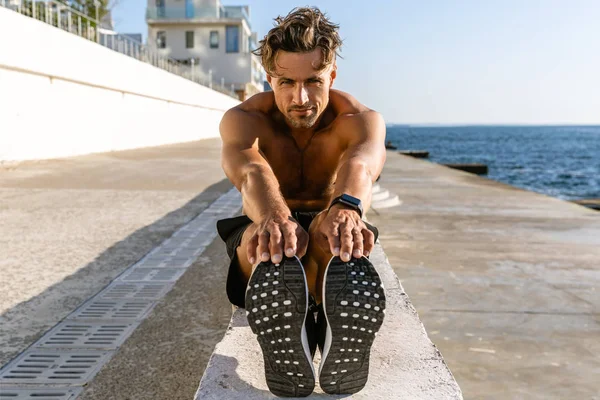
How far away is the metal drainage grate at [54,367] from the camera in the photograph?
8.41ft

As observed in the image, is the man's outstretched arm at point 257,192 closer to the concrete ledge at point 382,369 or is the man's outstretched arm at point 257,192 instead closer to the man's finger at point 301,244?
the man's finger at point 301,244

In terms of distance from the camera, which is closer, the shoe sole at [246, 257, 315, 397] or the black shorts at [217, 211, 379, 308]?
the shoe sole at [246, 257, 315, 397]

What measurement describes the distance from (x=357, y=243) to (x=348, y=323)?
288 mm

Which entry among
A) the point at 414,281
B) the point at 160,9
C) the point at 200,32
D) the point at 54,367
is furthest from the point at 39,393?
the point at 160,9

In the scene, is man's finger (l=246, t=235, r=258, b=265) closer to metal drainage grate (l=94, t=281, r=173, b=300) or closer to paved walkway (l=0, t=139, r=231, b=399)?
paved walkway (l=0, t=139, r=231, b=399)

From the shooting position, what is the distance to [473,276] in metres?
4.88

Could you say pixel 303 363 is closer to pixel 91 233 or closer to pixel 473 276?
pixel 473 276

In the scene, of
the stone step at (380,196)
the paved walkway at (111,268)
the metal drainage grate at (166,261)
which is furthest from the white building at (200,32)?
the metal drainage grate at (166,261)

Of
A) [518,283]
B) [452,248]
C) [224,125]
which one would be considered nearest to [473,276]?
[518,283]

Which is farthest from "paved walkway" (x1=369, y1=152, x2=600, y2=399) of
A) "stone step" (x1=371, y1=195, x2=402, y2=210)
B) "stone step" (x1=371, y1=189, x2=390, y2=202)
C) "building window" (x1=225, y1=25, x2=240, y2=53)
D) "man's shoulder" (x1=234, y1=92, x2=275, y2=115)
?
"building window" (x1=225, y1=25, x2=240, y2=53)

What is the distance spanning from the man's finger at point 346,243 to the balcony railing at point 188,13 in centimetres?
5180

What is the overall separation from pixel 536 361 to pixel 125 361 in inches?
88.2

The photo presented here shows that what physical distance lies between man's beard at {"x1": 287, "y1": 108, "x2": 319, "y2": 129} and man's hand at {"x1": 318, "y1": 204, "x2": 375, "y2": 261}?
75cm

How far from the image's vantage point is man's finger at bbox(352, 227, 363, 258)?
1935 millimetres
